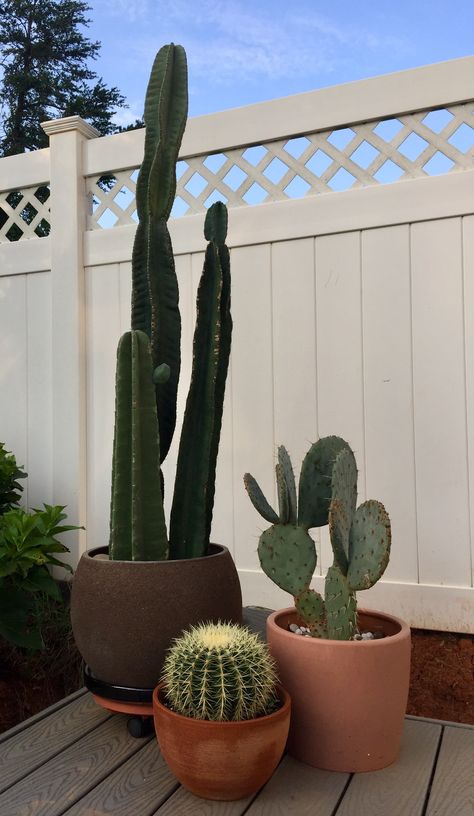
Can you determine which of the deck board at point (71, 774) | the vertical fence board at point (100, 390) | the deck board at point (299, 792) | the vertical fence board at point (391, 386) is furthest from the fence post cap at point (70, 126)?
the deck board at point (299, 792)

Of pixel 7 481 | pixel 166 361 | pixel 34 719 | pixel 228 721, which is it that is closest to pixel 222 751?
pixel 228 721

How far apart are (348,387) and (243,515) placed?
0.57 metres

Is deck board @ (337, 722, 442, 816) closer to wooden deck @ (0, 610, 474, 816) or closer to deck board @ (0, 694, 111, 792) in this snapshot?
wooden deck @ (0, 610, 474, 816)

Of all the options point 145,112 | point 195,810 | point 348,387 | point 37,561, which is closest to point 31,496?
point 37,561

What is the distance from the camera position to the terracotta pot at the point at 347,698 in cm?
104

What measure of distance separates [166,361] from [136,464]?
308mm

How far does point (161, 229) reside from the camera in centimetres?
141

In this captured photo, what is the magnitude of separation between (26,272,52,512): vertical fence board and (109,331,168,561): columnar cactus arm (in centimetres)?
139

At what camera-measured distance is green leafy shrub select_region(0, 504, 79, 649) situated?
1.83m

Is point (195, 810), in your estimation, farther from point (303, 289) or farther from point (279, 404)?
point (303, 289)

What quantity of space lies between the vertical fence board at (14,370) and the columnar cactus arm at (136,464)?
1.50 m

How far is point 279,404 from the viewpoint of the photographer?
213 cm

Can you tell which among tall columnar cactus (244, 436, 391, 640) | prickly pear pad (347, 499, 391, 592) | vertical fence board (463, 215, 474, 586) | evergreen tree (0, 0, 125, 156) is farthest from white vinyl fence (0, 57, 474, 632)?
evergreen tree (0, 0, 125, 156)

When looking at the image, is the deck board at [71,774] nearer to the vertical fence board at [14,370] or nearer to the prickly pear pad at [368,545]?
the prickly pear pad at [368,545]
